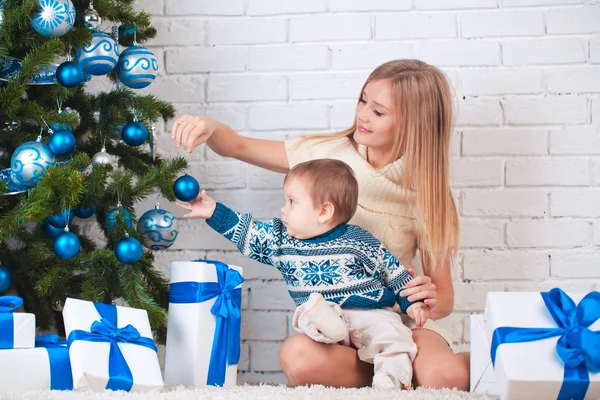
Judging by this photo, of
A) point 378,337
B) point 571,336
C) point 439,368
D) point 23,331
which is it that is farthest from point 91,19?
point 571,336

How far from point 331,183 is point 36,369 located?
2.44 ft

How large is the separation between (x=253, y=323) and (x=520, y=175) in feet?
3.09

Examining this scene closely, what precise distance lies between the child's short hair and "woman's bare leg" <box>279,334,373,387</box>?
30 cm

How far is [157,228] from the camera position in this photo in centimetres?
176

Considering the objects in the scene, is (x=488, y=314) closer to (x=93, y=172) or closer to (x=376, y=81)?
(x=376, y=81)

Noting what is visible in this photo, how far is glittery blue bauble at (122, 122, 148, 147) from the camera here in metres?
1.75

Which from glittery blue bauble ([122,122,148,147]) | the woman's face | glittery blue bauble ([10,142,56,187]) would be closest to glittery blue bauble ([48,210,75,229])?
glittery blue bauble ([10,142,56,187])

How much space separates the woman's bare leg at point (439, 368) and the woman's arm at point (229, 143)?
2.22 feet

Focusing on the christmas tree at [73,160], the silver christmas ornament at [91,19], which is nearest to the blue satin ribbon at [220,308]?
the christmas tree at [73,160]

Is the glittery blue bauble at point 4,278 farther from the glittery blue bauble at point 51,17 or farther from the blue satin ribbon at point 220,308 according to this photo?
the glittery blue bauble at point 51,17

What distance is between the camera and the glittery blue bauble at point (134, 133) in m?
1.75

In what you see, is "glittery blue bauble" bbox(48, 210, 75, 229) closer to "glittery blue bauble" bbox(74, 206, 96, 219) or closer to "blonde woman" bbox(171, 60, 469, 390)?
"glittery blue bauble" bbox(74, 206, 96, 219)

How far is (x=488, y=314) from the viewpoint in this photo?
1.41m

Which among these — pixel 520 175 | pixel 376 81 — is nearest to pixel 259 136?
pixel 376 81
